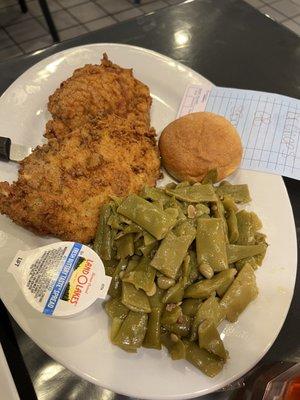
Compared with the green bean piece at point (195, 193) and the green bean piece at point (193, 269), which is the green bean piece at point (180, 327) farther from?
the green bean piece at point (195, 193)

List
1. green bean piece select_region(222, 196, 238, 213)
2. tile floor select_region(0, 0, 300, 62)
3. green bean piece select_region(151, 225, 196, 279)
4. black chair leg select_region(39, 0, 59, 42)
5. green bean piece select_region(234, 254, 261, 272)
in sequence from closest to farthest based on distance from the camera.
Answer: green bean piece select_region(151, 225, 196, 279) → green bean piece select_region(234, 254, 261, 272) → green bean piece select_region(222, 196, 238, 213) → black chair leg select_region(39, 0, 59, 42) → tile floor select_region(0, 0, 300, 62)

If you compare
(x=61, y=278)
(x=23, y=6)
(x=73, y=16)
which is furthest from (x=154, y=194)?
(x=23, y=6)

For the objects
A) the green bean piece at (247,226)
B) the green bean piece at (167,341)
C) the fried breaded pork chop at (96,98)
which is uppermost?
the fried breaded pork chop at (96,98)

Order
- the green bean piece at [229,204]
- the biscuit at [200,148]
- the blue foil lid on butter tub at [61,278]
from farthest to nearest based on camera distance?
the biscuit at [200,148] → the green bean piece at [229,204] → the blue foil lid on butter tub at [61,278]

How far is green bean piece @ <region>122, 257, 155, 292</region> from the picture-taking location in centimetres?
132

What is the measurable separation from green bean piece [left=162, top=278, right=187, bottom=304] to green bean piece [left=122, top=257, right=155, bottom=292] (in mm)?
61

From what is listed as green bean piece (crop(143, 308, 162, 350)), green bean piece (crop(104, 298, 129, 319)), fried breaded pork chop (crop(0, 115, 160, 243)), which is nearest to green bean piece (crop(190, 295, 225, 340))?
green bean piece (crop(143, 308, 162, 350))

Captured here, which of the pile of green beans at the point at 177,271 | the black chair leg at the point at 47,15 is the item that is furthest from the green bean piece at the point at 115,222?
the black chair leg at the point at 47,15

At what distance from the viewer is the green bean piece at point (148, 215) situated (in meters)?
1.36

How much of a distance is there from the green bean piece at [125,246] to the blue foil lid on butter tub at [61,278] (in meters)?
0.12

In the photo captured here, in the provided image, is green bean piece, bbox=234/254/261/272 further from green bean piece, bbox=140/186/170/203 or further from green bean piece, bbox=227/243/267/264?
green bean piece, bbox=140/186/170/203

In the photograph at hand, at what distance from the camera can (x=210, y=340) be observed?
1258 mm

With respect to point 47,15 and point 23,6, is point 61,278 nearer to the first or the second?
point 47,15

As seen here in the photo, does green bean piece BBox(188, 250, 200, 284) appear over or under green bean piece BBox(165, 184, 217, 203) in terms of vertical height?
under
